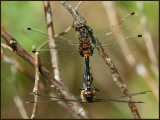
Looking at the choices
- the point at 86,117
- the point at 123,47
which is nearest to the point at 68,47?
the point at 123,47

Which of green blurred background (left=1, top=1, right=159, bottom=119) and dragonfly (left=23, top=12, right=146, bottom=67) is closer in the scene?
dragonfly (left=23, top=12, right=146, bottom=67)

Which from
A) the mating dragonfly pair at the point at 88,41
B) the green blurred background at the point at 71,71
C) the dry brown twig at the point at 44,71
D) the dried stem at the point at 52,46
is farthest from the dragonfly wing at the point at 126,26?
the green blurred background at the point at 71,71

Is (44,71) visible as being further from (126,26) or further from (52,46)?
(126,26)

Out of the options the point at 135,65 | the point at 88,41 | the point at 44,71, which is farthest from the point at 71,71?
the point at 44,71

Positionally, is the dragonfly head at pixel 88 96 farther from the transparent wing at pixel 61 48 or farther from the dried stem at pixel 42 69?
the transparent wing at pixel 61 48

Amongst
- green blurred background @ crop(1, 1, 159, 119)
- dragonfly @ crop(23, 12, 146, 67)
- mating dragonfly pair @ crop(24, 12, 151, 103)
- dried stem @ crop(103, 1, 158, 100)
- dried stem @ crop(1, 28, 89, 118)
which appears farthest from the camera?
green blurred background @ crop(1, 1, 159, 119)

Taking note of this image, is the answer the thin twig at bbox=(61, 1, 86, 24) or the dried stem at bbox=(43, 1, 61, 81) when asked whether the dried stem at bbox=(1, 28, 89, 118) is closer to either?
the dried stem at bbox=(43, 1, 61, 81)

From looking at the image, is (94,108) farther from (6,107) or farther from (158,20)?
(158,20)

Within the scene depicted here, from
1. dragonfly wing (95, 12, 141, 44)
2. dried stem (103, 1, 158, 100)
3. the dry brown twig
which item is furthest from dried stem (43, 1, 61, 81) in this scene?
dried stem (103, 1, 158, 100)
